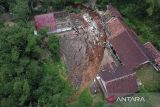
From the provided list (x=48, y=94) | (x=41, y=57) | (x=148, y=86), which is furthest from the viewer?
(x=41, y=57)

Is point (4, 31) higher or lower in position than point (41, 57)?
higher

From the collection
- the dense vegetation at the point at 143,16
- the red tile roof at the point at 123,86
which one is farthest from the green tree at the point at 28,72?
the dense vegetation at the point at 143,16

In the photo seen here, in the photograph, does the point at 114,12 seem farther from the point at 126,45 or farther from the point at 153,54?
the point at 153,54

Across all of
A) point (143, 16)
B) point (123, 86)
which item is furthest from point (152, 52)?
point (143, 16)

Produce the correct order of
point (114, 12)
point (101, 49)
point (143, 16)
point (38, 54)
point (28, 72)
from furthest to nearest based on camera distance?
1. point (143, 16)
2. point (114, 12)
3. point (101, 49)
4. point (38, 54)
5. point (28, 72)

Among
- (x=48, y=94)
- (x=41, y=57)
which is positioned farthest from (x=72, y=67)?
(x=48, y=94)

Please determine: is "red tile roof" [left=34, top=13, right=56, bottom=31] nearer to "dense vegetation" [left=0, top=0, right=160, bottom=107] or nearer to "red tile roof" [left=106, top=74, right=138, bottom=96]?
"dense vegetation" [left=0, top=0, right=160, bottom=107]

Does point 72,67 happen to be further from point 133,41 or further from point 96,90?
point 133,41
